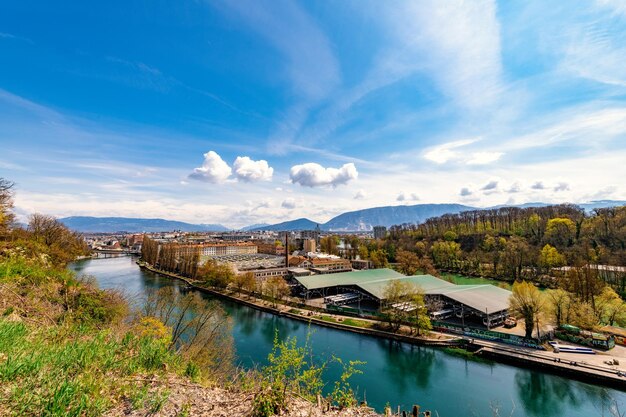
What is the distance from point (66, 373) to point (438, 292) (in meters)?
21.2

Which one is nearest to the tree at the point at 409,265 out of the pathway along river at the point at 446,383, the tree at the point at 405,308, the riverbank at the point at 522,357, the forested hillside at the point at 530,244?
the forested hillside at the point at 530,244

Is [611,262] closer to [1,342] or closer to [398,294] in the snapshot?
[398,294]

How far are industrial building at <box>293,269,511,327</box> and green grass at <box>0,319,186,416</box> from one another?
60.2ft

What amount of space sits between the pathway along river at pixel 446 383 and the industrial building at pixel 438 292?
488 centimetres

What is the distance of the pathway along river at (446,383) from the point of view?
33.8 feet

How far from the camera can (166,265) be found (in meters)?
40.7

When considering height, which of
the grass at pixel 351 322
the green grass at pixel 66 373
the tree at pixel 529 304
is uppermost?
the green grass at pixel 66 373

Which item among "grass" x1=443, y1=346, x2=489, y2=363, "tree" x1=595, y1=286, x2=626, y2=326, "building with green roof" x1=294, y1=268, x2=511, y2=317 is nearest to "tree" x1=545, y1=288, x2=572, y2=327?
"tree" x1=595, y1=286, x2=626, y2=326

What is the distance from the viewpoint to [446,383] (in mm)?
11875

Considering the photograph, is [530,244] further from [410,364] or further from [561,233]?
[410,364]

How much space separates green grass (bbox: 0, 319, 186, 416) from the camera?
7.20 ft

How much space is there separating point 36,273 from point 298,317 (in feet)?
52.2

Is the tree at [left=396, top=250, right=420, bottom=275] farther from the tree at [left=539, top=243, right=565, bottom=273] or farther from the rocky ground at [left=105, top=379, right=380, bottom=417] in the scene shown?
the rocky ground at [left=105, top=379, right=380, bottom=417]

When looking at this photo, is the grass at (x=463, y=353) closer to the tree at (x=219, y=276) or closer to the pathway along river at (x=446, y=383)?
the pathway along river at (x=446, y=383)
